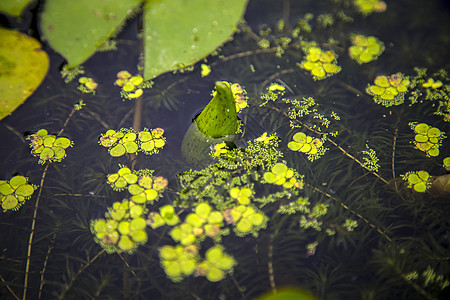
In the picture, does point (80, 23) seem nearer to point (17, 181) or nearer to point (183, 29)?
point (183, 29)

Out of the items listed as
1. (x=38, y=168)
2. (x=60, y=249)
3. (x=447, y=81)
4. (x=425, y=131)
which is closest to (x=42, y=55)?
(x=38, y=168)

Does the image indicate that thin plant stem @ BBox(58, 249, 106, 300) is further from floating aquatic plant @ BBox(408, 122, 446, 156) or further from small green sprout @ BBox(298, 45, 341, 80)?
floating aquatic plant @ BBox(408, 122, 446, 156)

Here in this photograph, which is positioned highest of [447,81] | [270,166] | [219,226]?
[447,81]

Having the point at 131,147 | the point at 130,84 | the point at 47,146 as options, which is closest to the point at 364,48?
the point at 130,84

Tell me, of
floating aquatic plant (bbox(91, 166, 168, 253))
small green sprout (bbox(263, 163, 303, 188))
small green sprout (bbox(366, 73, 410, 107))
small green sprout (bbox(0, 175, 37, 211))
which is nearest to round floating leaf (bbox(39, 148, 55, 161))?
small green sprout (bbox(0, 175, 37, 211))

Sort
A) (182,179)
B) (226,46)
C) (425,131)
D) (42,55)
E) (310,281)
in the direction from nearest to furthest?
(310,281)
(182,179)
(425,131)
(42,55)
(226,46)

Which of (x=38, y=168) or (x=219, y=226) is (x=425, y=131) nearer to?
(x=219, y=226)

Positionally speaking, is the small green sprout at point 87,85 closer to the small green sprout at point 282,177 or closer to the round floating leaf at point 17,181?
the round floating leaf at point 17,181
